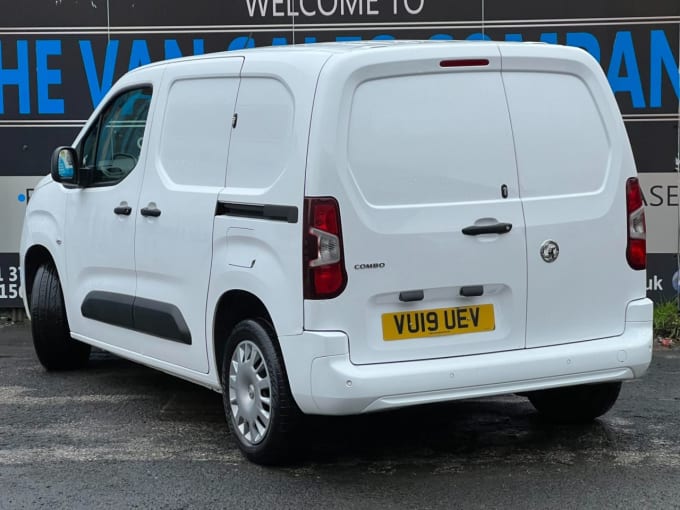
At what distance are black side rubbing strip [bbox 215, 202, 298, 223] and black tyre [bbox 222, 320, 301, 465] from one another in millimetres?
509

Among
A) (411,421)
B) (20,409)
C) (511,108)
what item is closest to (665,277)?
(411,421)

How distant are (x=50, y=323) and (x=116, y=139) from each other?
1471 millimetres

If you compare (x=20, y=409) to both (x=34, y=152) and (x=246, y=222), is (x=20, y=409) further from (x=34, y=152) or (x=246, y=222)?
(x=34, y=152)

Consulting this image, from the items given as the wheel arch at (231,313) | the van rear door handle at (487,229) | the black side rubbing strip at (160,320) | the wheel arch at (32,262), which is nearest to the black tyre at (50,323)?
the wheel arch at (32,262)

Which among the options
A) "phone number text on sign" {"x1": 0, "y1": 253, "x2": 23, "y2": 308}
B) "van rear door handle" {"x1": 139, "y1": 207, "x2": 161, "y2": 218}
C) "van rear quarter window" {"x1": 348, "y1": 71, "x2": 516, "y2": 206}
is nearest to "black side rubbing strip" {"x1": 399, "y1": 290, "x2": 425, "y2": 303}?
"van rear quarter window" {"x1": 348, "y1": 71, "x2": 516, "y2": 206}

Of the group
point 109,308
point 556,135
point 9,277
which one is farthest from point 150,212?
point 9,277

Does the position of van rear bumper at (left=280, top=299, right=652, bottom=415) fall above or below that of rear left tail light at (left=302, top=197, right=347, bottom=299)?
below

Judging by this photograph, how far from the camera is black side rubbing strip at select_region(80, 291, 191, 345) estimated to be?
242 inches

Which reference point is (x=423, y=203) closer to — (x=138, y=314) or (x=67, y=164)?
(x=138, y=314)

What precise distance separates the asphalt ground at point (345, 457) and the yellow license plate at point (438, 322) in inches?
26.1

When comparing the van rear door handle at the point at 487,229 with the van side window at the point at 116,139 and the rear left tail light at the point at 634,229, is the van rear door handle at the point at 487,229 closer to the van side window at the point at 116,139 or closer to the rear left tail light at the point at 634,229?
the rear left tail light at the point at 634,229

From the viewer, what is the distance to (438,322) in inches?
206

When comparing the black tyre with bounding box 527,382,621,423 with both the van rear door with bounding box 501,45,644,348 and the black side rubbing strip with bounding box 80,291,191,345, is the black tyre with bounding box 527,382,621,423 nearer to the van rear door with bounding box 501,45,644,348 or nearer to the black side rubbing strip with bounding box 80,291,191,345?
the van rear door with bounding box 501,45,644,348

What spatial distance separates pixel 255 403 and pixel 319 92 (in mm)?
1492
